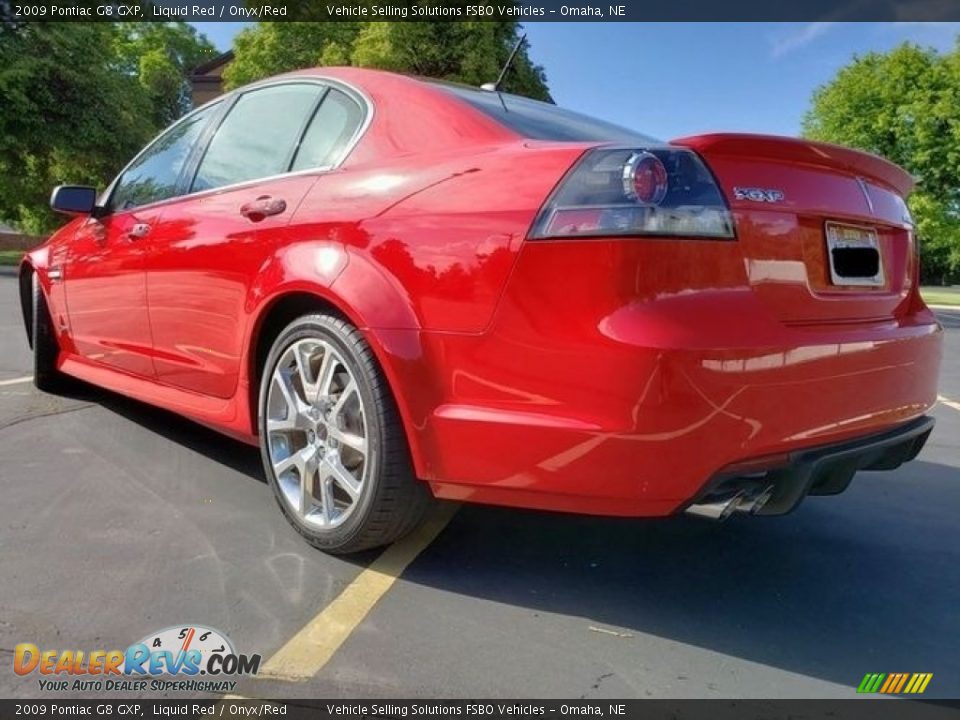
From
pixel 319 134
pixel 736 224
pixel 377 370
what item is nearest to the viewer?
pixel 736 224

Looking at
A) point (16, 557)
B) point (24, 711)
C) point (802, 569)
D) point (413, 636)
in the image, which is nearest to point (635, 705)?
point (413, 636)

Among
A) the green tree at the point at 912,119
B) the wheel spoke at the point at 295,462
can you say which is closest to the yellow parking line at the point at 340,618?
the wheel spoke at the point at 295,462

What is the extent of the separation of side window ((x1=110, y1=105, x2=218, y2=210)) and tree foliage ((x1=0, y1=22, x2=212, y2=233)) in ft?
73.7

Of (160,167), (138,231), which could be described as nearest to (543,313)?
(138,231)

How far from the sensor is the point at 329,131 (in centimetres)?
298

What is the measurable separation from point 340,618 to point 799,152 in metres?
1.89

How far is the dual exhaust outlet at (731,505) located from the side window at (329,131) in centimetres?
169

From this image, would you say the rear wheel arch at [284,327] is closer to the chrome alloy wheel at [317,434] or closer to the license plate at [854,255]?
the chrome alloy wheel at [317,434]

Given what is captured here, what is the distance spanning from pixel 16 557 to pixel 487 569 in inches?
60.9

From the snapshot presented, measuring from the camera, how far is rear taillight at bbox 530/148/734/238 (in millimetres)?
2059

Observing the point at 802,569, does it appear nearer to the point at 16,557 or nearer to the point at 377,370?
the point at 377,370

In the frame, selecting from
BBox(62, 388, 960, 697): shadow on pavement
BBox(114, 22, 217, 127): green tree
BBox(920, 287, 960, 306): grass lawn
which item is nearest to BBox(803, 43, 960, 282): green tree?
BBox(920, 287, 960, 306): grass lawn

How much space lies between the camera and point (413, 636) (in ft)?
7.34

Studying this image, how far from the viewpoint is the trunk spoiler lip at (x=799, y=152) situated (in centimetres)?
221
